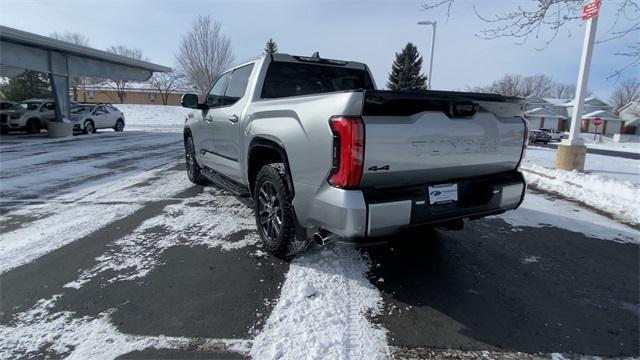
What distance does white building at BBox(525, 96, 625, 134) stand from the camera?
2338 inches

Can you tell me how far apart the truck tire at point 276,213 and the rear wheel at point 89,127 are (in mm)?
20976

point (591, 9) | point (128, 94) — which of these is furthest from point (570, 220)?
point (128, 94)

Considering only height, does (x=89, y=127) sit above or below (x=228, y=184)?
below

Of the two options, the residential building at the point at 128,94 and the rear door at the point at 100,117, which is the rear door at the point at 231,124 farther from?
the residential building at the point at 128,94

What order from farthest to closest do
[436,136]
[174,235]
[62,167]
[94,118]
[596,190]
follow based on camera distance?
[94,118]
[62,167]
[596,190]
[174,235]
[436,136]

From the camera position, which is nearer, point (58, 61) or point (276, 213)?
point (276, 213)

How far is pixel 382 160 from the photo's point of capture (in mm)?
2588

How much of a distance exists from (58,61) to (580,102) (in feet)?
71.8

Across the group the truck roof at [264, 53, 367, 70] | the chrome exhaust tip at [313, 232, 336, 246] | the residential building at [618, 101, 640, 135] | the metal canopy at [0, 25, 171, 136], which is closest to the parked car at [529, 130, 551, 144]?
the metal canopy at [0, 25, 171, 136]

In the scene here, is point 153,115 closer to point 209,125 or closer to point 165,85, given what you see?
point 165,85

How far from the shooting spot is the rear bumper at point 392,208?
2.52 m

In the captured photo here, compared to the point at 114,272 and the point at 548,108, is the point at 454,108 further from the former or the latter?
the point at 548,108

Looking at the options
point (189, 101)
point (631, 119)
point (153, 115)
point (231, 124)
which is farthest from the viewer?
point (631, 119)

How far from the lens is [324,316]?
103 inches
